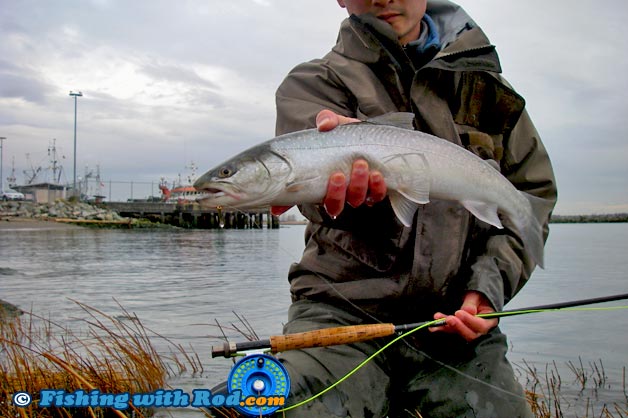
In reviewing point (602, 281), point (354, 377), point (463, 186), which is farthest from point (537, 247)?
point (602, 281)

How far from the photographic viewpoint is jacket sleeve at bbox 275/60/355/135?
12.8 ft

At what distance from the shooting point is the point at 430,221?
3.61 metres

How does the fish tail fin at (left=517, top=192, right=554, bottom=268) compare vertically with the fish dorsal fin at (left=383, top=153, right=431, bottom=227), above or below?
below

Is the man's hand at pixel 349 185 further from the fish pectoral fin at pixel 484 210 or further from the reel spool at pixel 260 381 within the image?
the reel spool at pixel 260 381

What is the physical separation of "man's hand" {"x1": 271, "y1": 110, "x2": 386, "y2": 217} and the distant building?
11359 cm

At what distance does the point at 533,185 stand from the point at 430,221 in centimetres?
97

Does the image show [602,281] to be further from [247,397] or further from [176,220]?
[176,220]

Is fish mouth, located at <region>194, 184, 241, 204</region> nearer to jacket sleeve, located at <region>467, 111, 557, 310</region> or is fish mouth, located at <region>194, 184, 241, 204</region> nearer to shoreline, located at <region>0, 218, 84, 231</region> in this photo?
jacket sleeve, located at <region>467, 111, 557, 310</region>

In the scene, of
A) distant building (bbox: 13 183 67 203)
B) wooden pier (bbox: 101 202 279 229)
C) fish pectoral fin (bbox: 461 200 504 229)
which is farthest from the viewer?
distant building (bbox: 13 183 67 203)

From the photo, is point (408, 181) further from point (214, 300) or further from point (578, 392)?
point (214, 300)

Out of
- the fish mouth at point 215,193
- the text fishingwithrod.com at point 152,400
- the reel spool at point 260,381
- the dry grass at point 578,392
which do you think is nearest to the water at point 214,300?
the dry grass at point 578,392

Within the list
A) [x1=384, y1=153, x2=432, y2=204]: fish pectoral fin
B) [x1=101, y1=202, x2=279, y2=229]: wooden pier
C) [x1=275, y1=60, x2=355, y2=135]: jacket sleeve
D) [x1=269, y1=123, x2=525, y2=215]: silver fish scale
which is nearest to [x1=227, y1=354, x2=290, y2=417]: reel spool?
[x1=269, y1=123, x2=525, y2=215]: silver fish scale

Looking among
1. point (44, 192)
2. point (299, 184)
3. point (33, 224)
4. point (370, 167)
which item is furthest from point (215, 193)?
point (44, 192)

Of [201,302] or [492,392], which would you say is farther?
[201,302]
